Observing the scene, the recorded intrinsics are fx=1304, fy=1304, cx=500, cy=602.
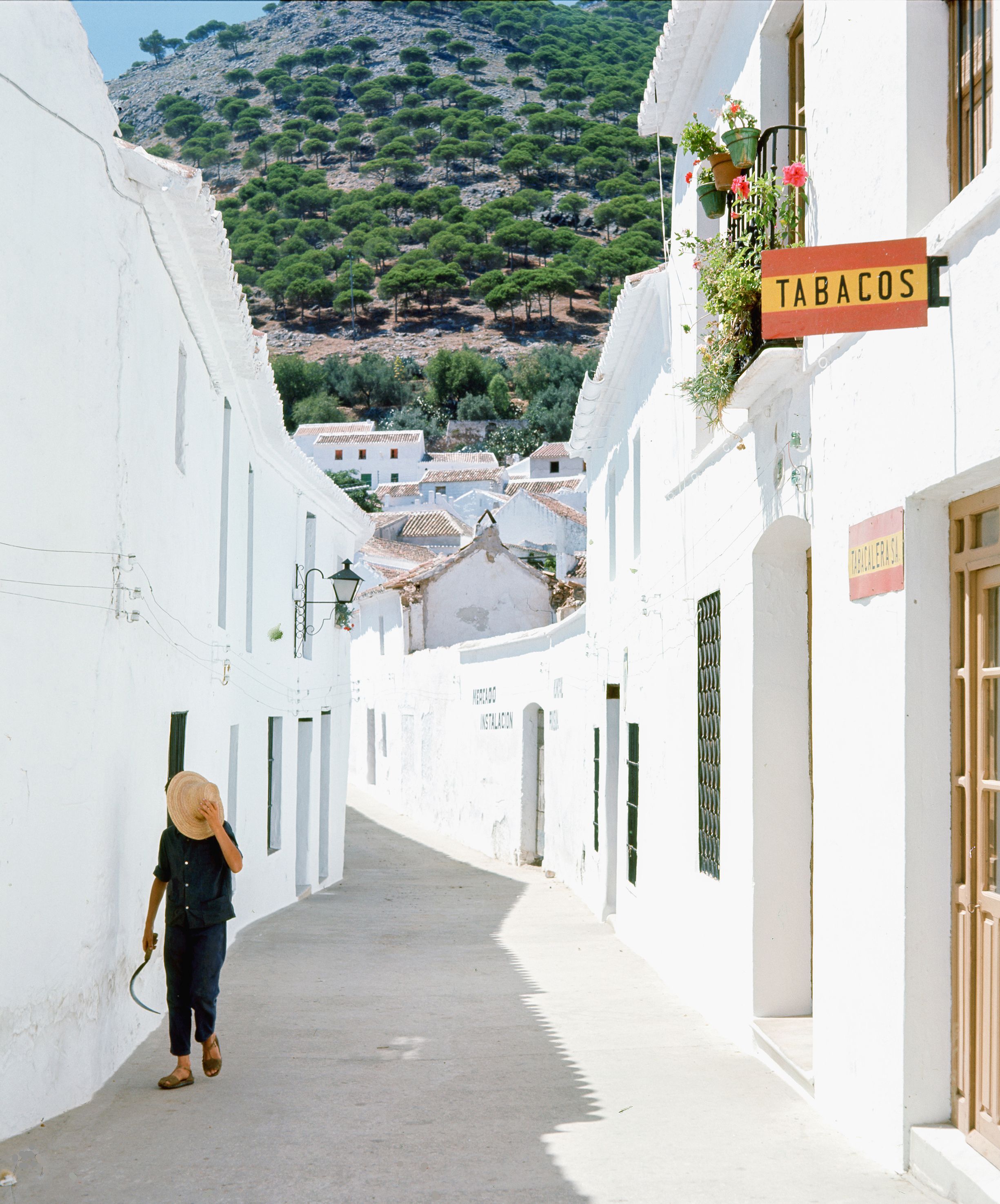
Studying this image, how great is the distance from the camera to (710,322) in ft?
25.6

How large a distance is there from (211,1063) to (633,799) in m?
6.07

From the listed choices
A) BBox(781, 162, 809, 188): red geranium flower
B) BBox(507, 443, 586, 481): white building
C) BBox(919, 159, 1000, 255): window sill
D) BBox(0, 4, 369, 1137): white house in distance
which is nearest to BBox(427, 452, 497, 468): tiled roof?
BBox(507, 443, 586, 481): white building

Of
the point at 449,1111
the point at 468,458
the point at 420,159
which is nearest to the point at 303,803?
the point at 449,1111

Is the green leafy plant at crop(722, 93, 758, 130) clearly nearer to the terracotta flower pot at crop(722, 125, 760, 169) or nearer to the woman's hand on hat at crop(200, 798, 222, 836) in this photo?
the terracotta flower pot at crop(722, 125, 760, 169)

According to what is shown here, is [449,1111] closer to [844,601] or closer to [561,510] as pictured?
[844,601]

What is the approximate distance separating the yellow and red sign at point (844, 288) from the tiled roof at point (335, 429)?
78.4 m

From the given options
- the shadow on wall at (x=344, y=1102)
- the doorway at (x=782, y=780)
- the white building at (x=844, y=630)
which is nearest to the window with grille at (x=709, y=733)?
the white building at (x=844, y=630)

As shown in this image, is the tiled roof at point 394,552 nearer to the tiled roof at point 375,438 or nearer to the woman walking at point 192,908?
the woman walking at point 192,908

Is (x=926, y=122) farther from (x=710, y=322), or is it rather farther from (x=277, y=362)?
(x=277, y=362)

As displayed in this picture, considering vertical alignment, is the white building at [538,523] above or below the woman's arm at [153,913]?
above

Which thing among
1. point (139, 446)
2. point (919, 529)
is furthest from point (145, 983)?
point (919, 529)

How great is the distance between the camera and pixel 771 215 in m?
6.63

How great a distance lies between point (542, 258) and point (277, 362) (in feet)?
110

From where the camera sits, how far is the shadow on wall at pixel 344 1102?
4965 millimetres
